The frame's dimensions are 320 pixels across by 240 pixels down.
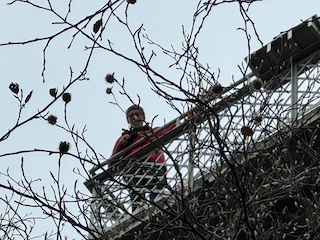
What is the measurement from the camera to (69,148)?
445 cm

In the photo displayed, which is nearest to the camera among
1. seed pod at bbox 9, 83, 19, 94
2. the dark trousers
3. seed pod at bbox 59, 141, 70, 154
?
seed pod at bbox 9, 83, 19, 94

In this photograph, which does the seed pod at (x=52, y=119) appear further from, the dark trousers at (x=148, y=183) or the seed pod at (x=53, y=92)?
the dark trousers at (x=148, y=183)

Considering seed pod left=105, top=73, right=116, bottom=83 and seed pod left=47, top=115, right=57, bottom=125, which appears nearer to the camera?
seed pod left=47, top=115, right=57, bottom=125

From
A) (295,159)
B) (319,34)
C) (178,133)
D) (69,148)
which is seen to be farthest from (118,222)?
(69,148)

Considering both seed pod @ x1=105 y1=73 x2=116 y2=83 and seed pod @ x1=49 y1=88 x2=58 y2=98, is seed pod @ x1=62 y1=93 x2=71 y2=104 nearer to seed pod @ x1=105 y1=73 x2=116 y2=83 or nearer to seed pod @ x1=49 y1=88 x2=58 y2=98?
seed pod @ x1=49 y1=88 x2=58 y2=98

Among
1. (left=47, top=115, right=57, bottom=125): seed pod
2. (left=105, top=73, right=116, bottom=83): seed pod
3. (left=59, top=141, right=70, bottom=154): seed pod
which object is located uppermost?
(left=105, top=73, right=116, bottom=83): seed pod

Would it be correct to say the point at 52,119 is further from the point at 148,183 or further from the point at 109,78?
the point at 148,183

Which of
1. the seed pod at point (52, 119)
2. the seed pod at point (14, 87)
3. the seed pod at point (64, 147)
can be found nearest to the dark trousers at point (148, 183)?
the seed pod at point (64, 147)

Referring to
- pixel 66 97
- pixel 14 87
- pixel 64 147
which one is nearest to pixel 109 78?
pixel 66 97

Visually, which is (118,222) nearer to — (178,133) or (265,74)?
(178,133)

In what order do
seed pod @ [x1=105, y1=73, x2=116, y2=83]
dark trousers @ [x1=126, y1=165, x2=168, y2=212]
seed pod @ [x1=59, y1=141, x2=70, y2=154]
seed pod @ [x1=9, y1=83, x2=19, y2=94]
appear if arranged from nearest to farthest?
seed pod @ [x1=9, y1=83, x2=19, y2=94] → seed pod @ [x1=59, y1=141, x2=70, y2=154] → seed pod @ [x1=105, y1=73, x2=116, y2=83] → dark trousers @ [x1=126, y1=165, x2=168, y2=212]

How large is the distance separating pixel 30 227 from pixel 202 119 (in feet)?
6.36

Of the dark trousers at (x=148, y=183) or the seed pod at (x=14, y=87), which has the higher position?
the seed pod at (x=14, y=87)

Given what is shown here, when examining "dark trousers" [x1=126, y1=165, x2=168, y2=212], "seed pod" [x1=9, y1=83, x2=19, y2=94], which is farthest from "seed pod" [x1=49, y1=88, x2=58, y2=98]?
"dark trousers" [x1=126, y1=165, x2=168, y2=212]
